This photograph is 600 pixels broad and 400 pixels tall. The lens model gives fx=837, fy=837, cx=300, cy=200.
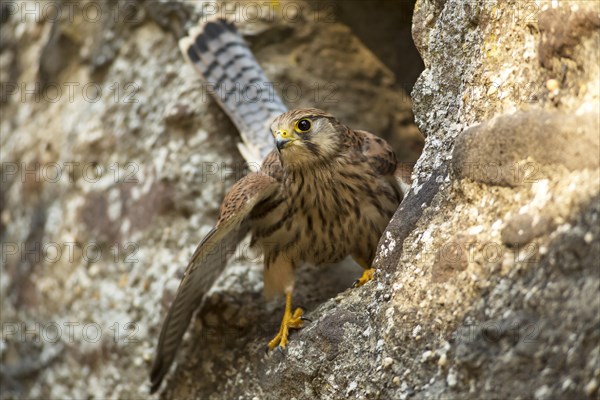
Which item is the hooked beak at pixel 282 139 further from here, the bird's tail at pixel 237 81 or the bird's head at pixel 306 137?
the bird's tail at pixel 237 81

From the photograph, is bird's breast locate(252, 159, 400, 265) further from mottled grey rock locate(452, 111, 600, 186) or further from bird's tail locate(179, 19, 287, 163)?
mottled grey rock locate(452, 111, 600, 186)

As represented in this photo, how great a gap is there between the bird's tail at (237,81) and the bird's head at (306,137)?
2.32 ft

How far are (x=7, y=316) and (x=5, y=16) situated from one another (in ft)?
7.71

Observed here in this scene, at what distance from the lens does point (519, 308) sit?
2461mm

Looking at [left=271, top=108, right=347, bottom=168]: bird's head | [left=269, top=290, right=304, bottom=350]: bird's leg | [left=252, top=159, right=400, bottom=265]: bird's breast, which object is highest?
[left=271, top=108, right=347, bottom=168]: bird's head

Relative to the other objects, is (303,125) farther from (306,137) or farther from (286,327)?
(286,327)

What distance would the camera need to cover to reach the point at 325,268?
477 cm

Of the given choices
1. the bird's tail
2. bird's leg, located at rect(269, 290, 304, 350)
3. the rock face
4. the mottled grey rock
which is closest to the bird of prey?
bird's leg, located at rect(269, 290, 304, 350)

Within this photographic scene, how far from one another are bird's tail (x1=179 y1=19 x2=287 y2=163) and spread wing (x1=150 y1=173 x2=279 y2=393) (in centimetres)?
57

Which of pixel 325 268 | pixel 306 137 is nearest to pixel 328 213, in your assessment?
pixel 306 137

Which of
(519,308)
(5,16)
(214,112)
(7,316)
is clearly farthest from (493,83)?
(5,16)

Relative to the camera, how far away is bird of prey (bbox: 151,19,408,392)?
12.6 ft

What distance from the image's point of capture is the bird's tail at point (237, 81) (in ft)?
15.2

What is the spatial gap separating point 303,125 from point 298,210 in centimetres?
42
